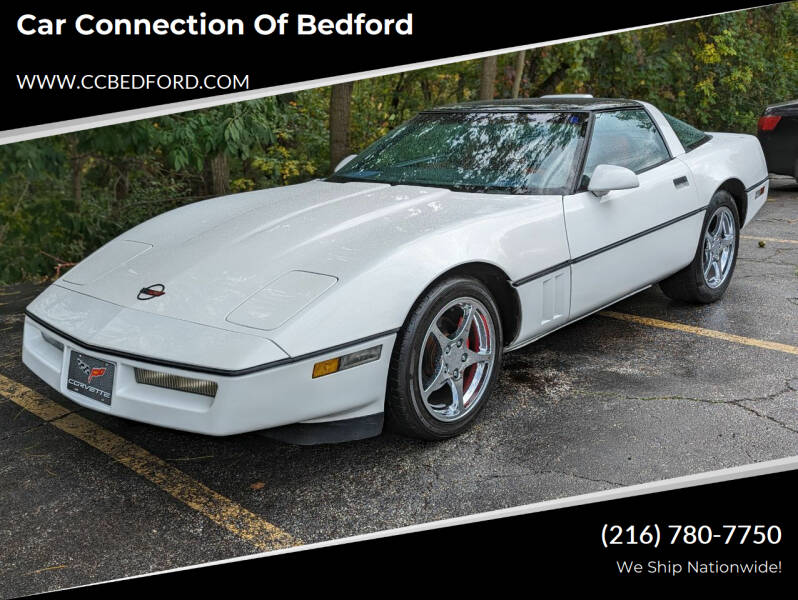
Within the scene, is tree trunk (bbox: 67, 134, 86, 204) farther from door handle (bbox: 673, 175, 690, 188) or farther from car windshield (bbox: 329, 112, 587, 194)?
door handle (bbox: 673, 175, 690, 188)

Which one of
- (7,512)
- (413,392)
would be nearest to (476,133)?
(413,392)

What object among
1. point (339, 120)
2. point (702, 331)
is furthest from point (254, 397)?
point (339, 120)

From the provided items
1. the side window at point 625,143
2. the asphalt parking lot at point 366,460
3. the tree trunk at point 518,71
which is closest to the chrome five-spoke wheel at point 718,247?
the side window at point 625,143

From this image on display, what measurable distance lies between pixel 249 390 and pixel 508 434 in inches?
49.4

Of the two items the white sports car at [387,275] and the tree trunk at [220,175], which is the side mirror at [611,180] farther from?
the tree trunk at [220,175]

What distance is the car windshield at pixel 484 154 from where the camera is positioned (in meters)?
4.01

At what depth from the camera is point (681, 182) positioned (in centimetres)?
471

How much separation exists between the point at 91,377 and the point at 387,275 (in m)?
1.18

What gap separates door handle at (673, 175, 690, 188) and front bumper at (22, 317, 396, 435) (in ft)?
7.97

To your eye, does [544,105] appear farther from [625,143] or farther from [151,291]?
[151,291]

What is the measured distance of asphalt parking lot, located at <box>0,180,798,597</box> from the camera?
2.78 meters

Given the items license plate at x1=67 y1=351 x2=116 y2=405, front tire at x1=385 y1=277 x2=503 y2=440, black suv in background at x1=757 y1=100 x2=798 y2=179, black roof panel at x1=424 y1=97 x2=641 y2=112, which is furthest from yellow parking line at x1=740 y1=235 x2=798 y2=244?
license plate at x1=67 y1=351 x2=116 y2=405

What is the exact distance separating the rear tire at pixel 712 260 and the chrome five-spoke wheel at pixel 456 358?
2.04 metres

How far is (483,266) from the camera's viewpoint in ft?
11.4
